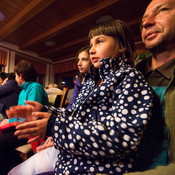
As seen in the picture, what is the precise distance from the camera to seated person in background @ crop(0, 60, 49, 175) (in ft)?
3.66

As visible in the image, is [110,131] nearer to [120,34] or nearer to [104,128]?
[104,128]

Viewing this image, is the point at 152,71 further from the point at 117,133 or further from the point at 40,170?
the point at 40,170

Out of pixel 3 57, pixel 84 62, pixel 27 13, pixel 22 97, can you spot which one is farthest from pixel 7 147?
pixel 3 57

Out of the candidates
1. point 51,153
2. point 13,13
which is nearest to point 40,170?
point 51,153

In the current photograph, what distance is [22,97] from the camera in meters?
1.47

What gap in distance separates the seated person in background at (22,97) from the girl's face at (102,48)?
0.93 m

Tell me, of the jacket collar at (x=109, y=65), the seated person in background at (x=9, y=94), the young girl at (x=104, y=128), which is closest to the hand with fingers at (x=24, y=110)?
the young girl at (x=104, y=128)

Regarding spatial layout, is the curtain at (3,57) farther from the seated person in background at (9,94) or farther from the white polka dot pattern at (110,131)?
the white polka dot pattern at (110,131)

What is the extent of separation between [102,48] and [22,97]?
50.2 inches

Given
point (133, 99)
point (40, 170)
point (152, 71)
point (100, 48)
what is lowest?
point (40, 170)

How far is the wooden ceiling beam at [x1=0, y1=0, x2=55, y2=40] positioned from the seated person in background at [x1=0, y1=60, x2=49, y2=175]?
4.11 ft

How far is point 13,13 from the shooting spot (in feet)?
8.30

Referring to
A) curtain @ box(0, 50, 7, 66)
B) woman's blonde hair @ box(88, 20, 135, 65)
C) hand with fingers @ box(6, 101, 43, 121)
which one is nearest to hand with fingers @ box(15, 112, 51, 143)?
hand with fingers @ box(6, 101, 43, 121)

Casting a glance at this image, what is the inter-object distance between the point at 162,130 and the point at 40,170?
716 mm
